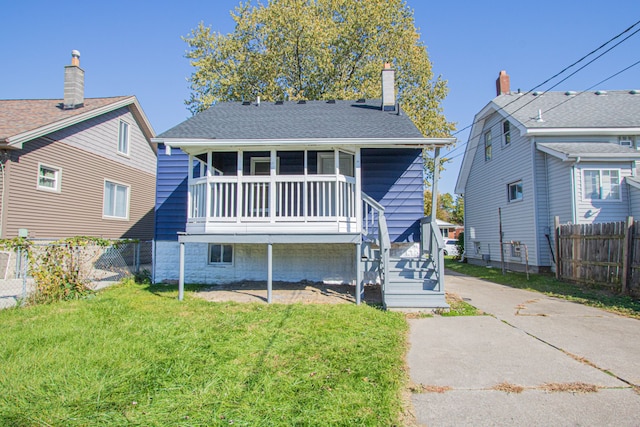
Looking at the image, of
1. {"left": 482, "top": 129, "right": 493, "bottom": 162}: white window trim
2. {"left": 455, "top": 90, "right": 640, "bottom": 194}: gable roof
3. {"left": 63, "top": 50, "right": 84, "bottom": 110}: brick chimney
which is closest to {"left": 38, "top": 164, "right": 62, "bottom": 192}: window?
{"left": 63, "top": 50, "right": 84, "bottom": 110}: brick chimney

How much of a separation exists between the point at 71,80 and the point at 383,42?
15.7 metres

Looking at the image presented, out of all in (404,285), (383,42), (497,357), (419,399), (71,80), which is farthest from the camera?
(383,42)

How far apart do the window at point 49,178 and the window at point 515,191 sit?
16813mm

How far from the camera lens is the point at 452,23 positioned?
1210 centimetres

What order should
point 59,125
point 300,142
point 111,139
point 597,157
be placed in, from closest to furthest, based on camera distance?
1. point 300,142
2. point 597,157
3. point 59,125
4. point 111,139

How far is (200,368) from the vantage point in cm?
379

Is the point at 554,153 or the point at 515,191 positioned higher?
the point at 554,153

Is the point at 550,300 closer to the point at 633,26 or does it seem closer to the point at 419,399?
the point at 633,26

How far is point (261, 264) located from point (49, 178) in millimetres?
7989

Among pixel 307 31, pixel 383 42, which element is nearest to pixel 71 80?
pixel 307 31

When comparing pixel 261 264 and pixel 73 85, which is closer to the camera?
pixel 261 264

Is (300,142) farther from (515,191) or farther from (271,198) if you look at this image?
(515,191)

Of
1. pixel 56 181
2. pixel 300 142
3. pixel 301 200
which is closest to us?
pixel 300 142

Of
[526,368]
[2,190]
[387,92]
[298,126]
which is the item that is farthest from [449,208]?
[526,368]
